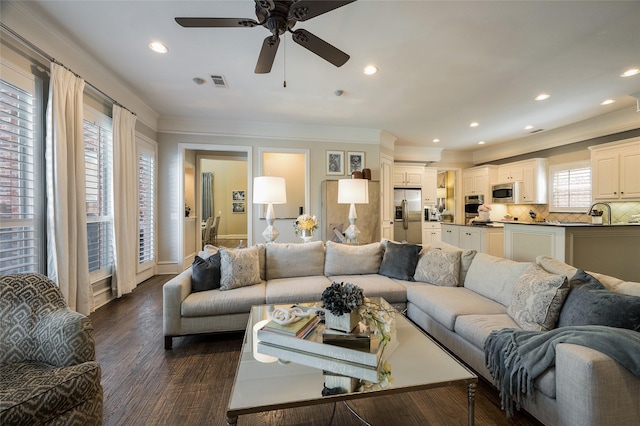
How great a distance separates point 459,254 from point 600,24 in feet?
7.73

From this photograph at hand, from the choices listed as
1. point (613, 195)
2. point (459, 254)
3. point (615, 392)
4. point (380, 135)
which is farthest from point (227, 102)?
point (613, 195)

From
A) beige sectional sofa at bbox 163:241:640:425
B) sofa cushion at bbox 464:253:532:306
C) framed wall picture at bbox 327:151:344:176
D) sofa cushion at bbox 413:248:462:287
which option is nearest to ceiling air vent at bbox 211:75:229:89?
beige sectional sofa at bbox 163:241:640:425

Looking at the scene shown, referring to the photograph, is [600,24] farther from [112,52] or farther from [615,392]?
[112,52]

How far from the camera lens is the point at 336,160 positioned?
549 centimetres

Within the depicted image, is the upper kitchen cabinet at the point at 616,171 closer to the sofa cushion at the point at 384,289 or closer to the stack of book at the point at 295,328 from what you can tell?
the sofa cushion at the point at 384,289

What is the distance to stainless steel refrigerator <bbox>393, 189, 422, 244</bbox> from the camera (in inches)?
262

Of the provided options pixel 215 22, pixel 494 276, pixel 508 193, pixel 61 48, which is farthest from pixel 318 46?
pixel 508 193

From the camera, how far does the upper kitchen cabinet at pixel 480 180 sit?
23.0ft

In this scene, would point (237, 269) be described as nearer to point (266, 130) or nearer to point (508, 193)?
point (266, 130)

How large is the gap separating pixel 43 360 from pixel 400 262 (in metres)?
2.84

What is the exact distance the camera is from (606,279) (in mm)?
1808

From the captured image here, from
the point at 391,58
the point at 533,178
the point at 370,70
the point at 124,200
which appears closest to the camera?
the point at 391,58

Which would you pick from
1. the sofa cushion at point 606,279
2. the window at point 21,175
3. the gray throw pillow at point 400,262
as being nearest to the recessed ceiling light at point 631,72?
the sofa cushion at point 606,279

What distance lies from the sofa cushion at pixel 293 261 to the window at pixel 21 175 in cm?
209
